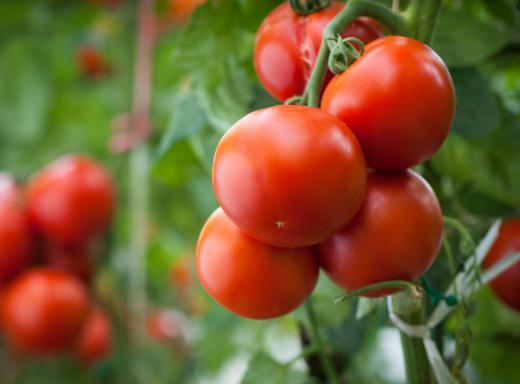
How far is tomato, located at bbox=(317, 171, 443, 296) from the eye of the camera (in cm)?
29

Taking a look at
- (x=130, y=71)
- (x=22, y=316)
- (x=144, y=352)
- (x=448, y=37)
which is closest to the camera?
(x=448, y=37)

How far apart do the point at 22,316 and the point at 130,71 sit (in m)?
0.44

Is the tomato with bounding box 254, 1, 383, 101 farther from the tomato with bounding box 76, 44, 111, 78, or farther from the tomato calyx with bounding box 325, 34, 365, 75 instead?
the tomato with bounding box 76, 44, 111, 78

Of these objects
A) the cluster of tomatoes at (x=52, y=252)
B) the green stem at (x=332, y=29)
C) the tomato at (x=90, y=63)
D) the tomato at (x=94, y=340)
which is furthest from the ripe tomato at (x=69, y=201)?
the green stem at (x=332, y=29)

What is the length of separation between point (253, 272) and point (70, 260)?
560 millimetres

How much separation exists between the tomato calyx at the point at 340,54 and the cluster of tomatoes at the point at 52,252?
53 centimetres

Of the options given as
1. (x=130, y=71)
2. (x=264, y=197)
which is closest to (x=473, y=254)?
(x=264, y=197)

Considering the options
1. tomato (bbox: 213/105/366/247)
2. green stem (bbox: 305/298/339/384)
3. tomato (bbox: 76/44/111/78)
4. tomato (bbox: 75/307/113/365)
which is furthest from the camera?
tomato (bbox: 76/44/111/78)

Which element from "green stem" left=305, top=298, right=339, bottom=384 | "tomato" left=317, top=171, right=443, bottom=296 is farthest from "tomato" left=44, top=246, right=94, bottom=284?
"tomato" left=317, top=171, right=443, bottom=296

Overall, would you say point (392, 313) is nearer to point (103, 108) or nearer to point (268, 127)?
point (268, 127)

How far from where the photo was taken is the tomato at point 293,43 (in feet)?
1.06

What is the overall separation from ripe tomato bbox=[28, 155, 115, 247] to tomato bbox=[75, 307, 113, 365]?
0.40 feet

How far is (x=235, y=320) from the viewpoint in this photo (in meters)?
0.88

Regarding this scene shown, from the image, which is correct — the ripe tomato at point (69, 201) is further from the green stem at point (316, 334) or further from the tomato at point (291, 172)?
the tomato at point (291, 172)
